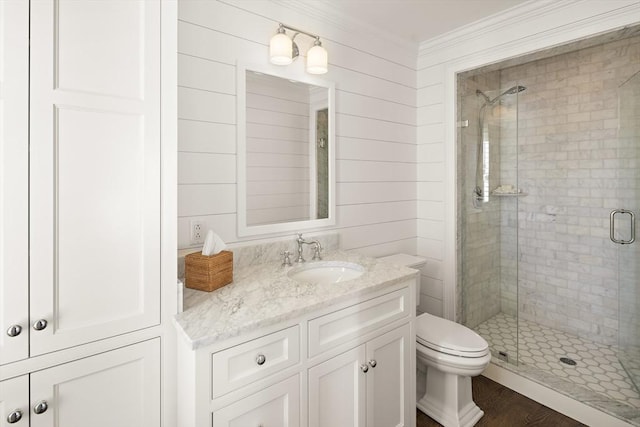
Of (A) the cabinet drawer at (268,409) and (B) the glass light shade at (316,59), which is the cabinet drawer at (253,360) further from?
(B) the glass light shade at (316,59)

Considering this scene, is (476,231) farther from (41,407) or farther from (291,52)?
(41,407)

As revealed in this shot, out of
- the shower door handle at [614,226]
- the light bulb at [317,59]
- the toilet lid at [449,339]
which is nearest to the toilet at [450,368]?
the toilet lid at [449,339]

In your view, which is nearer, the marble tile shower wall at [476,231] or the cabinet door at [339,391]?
the cabinet door at [339,391]

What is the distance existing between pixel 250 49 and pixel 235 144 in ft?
1.77

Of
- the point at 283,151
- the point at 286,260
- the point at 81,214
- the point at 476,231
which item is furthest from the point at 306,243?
the point at 476,231

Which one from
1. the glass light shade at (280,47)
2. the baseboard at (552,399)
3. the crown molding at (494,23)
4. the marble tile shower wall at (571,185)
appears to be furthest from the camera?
the marble tile shower wall at (571,185)

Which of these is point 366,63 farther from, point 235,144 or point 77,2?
point 77,2

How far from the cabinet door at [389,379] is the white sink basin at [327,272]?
38cm

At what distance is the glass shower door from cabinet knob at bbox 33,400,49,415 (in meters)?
3.12

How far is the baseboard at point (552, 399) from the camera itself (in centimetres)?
189

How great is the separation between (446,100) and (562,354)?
7.33 ft

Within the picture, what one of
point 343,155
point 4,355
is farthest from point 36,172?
point 343,155

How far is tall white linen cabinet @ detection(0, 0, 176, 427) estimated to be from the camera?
2.97 feet

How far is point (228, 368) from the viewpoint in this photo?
1.09m
